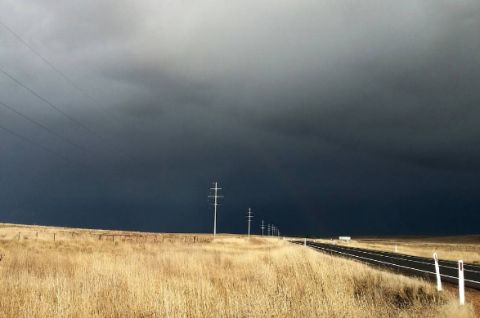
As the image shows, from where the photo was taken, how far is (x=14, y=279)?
1394cm

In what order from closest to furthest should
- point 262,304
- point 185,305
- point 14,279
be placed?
point 262,304, point 185,305, point 14,279

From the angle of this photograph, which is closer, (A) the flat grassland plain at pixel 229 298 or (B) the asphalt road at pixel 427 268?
(A) the flat grassland plain at pixel 229 298

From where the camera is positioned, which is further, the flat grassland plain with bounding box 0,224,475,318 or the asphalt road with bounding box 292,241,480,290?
the asphalt road with bounding box 292,241,480,290

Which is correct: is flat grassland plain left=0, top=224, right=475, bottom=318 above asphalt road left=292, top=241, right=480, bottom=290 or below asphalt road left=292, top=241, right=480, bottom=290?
above

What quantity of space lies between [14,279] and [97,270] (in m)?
3.14

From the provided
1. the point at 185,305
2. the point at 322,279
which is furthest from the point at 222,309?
the point at 322,279

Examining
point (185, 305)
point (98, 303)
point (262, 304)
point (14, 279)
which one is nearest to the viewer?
point (262, 304)

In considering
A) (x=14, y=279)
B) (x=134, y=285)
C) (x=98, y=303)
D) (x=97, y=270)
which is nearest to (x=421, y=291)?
(x=134, y=285)

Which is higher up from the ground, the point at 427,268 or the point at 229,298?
the point at 229,298

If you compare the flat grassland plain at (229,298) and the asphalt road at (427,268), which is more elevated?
the flat grassland plain at (229,298)

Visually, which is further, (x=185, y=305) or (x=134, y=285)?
(x=134, y=285)

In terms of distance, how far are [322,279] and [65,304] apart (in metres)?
7.96

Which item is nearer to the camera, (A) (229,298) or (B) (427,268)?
(A) (229,298)

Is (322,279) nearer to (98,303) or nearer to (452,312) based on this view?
(452,312)
